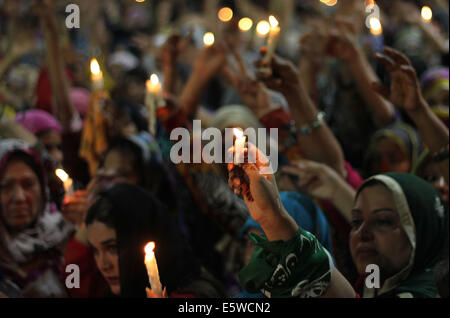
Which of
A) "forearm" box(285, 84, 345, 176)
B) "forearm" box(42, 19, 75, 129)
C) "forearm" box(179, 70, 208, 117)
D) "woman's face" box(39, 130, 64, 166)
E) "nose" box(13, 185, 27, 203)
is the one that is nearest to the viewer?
"forearm" box(285, 84, 345, 176)

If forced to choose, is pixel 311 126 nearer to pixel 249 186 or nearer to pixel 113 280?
pixel 113 280

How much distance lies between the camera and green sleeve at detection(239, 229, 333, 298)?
1516 mm

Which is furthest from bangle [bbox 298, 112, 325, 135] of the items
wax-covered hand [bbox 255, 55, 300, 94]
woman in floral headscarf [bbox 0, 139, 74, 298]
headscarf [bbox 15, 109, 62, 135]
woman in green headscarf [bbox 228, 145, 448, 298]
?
headscarf [bbox 15, 109, 62, 135]

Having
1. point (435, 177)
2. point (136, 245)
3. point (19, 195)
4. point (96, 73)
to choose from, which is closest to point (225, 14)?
point (96, 73)

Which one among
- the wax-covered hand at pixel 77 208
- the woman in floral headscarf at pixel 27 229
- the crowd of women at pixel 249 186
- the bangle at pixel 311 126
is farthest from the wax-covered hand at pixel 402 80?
the woman in floral headscarf at pixel 27 229

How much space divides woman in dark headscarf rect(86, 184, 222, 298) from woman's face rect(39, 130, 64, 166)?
1.23 meters

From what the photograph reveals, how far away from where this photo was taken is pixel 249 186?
4.97 feet

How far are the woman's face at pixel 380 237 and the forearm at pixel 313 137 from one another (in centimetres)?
46

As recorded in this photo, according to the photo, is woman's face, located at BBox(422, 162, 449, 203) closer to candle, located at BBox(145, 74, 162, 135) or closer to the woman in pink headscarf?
candle, located at BBox(145, 74, 162, 135)

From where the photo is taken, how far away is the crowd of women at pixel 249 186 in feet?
6.68

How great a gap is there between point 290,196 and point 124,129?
1.44 metres

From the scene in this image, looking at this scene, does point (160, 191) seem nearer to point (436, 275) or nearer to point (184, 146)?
point (184, 146)

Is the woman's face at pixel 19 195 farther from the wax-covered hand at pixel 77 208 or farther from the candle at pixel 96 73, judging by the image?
the candle at pixel 96 73

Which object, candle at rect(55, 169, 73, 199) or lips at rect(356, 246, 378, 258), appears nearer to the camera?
lips at rect(356, 246, 378, 258)
